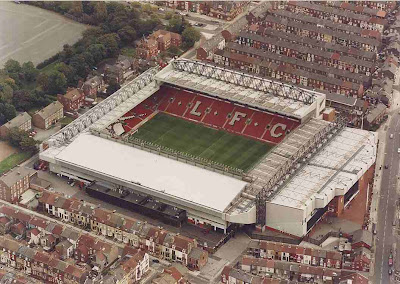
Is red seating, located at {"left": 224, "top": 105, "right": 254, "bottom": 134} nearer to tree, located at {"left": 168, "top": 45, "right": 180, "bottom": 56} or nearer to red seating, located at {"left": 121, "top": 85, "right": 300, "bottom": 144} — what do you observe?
red seating, located at {"left": 121, "top": 85, "right": 300, "bottom": 144}

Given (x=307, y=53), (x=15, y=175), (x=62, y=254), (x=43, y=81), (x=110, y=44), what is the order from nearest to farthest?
1. (x=62, y=254)
2. (x=15, y=175)
3. (x=43, y=81)
4. (x=307, y=53)
5. (x=110, y=44)

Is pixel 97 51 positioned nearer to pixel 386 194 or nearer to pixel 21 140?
pixel 21 140

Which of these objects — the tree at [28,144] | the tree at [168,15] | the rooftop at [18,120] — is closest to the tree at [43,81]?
the rooftop at [18,120]

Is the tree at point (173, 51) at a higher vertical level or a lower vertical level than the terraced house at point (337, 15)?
lower

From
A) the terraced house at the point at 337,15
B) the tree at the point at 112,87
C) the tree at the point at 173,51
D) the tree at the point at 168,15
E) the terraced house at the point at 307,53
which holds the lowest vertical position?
the tree at the point at 112,87

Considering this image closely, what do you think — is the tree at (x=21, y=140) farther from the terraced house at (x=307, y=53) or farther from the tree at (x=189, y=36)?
the terraced house at (x=307, y=53)

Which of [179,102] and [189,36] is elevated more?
[189,36]

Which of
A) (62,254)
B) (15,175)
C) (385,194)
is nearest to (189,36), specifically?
(15,175)
